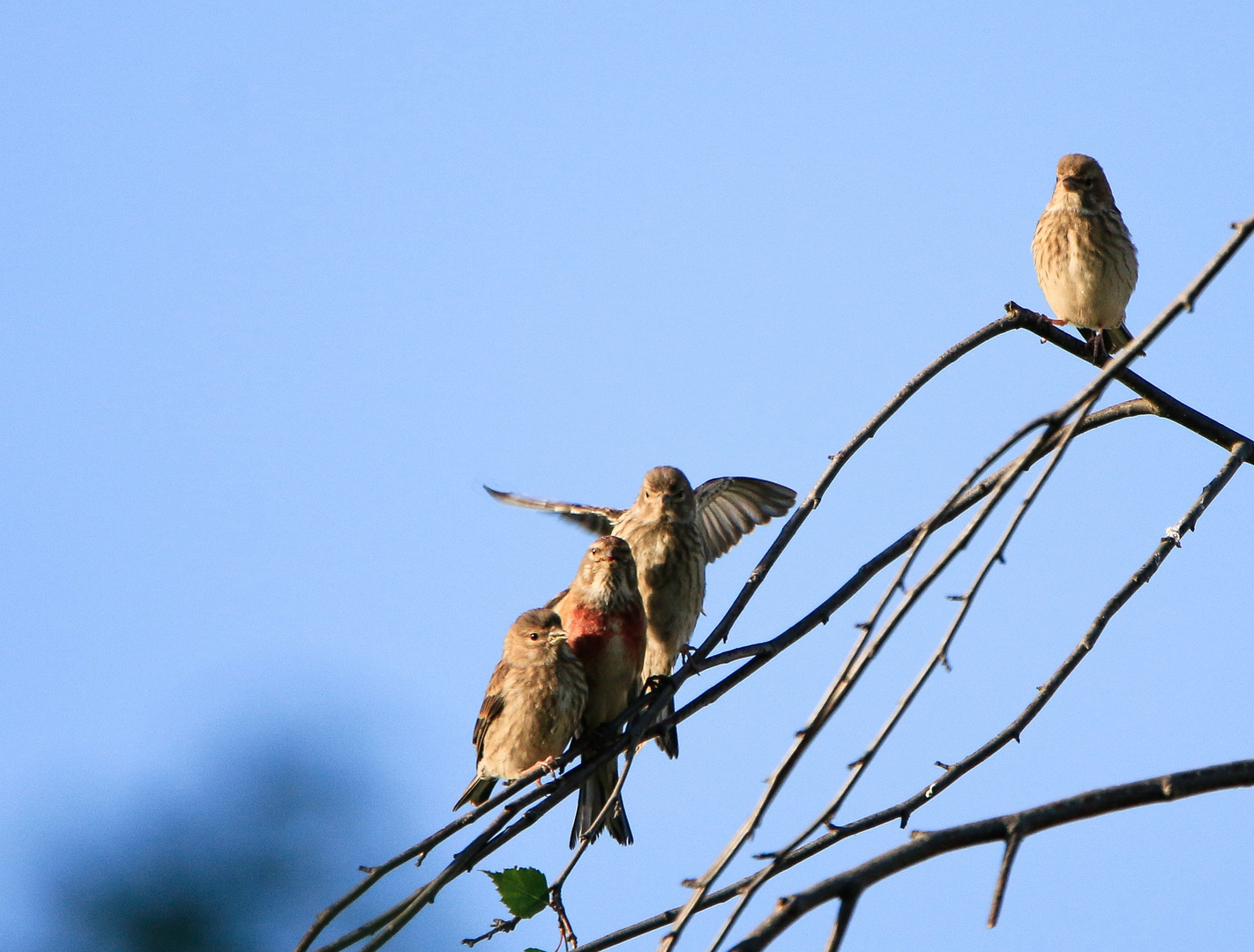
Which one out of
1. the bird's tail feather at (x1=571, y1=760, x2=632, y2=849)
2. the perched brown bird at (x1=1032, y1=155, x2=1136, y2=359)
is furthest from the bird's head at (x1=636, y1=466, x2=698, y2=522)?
the perched brown bird at (x1=1032, y1=155, x2=1136, y2=359)

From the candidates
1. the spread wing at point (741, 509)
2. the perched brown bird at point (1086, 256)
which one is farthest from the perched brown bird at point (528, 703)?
the perched brown bird at point (1086, 256)

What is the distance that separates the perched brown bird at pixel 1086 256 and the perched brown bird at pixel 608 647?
3554 millimetres

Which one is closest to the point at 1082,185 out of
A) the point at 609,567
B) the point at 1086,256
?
the point at 1086,256

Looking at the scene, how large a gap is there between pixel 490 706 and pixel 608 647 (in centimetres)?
86

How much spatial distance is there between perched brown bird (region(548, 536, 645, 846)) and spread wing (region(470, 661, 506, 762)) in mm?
490

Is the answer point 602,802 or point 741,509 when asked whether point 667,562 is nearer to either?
point 602,802

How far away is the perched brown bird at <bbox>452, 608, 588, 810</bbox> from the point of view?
645cm

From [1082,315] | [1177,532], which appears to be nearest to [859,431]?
[1177,532]

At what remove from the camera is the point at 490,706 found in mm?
6988

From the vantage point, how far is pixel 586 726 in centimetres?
666

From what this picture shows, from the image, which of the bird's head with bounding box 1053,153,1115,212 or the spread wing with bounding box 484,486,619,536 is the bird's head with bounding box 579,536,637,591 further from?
the bird's head with bounding box 1053,153,1115,212

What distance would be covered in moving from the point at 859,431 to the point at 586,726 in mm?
2427

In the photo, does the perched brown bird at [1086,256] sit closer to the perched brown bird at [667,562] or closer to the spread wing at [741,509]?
the spread wing at [741,509]

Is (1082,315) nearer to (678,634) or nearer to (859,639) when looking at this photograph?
(678,634)
